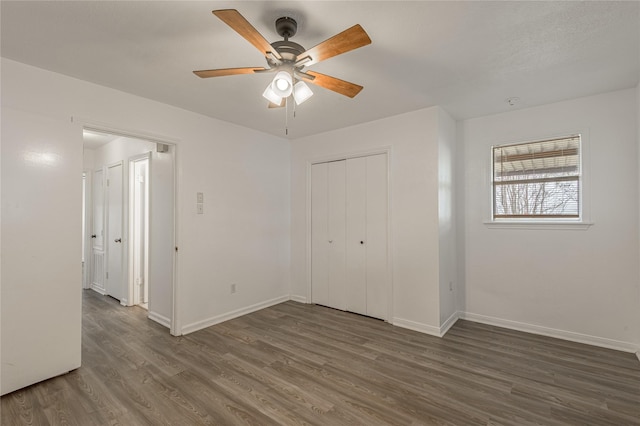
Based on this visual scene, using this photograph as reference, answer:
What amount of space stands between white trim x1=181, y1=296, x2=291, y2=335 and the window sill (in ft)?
9.92

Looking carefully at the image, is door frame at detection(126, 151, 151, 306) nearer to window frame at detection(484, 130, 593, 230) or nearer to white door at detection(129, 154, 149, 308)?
white door at detection(129, 154, 149, 308)

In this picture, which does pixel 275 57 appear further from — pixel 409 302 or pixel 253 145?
pixel 409 302

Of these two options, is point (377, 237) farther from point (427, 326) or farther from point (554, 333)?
point (554, 333)

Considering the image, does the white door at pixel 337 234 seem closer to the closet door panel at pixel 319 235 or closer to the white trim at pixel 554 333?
the closet door panel at pixel 319 235

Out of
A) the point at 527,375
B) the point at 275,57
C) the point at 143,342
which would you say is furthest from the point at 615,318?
the point at 143,342

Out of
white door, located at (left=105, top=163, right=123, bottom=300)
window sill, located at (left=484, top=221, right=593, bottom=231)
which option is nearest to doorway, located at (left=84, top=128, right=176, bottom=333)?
white door, located at (left=105, top=163, right=123, bottom=300)

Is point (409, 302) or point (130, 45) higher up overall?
point (130, 45)

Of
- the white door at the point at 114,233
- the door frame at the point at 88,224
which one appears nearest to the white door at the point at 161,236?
the white door at the point at 114,233

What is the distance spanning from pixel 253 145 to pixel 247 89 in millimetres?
1367

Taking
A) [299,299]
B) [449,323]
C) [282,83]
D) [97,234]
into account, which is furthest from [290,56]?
[97,234]

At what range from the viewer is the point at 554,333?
3.21 meters

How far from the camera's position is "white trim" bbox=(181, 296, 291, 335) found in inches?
134

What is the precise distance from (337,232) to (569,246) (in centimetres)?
260

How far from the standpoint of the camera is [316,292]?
14.5 ft
